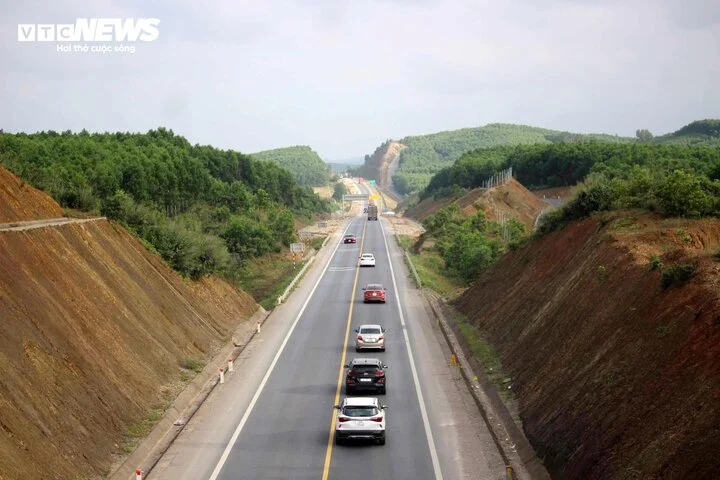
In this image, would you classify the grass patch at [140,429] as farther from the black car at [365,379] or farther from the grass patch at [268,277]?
the grass patch at [268,277]

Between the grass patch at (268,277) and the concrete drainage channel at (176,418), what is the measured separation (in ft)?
59.8

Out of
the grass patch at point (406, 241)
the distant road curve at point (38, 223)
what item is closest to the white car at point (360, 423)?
the distant road curve at point (38, 223)

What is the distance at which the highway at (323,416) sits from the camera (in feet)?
76.2

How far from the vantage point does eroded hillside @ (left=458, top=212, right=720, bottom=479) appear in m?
17.5

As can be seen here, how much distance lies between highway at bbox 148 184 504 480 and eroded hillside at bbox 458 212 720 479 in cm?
232

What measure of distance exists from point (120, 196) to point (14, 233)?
17956 mm

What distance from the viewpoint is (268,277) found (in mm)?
74688

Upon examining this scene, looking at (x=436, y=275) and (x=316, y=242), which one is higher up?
(x=436, y=275)

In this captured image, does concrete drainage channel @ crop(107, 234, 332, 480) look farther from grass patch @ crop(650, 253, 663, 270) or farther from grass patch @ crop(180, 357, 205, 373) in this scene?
grass patch @ crop(650, 253, 663, 270)

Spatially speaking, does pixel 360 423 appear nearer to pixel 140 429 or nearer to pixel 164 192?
pixel 140 429

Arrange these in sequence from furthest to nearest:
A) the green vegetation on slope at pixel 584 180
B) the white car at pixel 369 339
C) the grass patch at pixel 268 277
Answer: the grass patch at pixel 268 277 < the white car at pixel 369 339 < the green vegetation on slope at pixel 584 180

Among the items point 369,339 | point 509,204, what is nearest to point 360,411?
point 369,339

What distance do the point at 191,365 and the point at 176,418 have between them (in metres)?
6.35

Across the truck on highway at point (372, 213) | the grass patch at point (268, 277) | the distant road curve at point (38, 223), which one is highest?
the distant road curve at point (38, 223)
